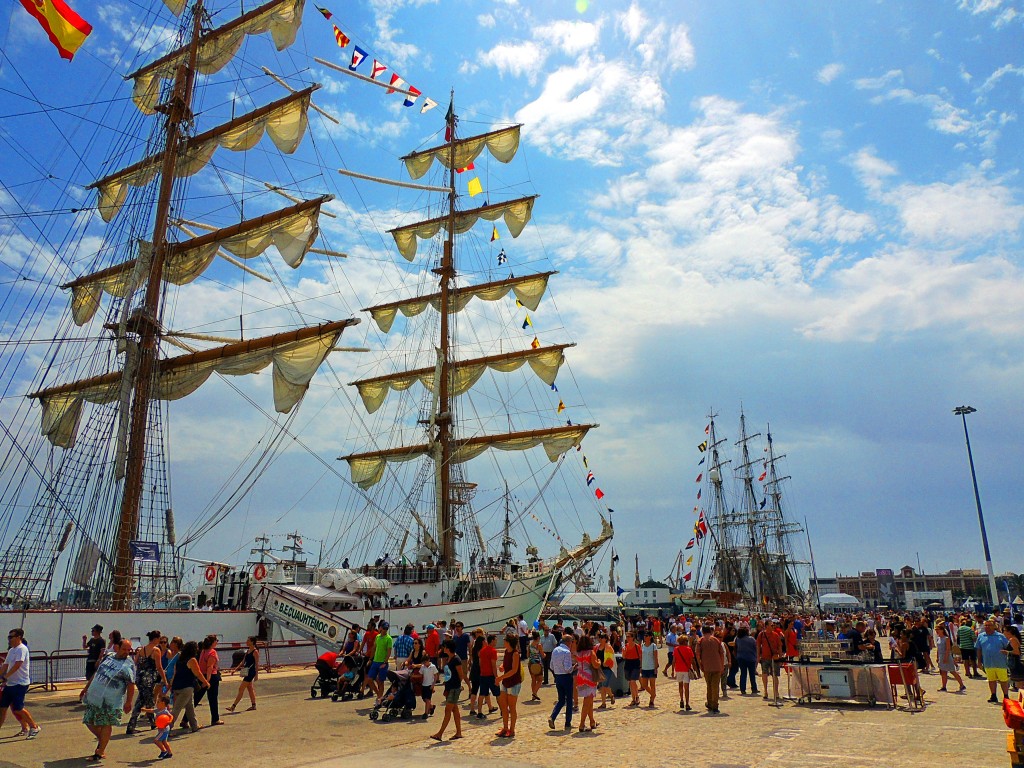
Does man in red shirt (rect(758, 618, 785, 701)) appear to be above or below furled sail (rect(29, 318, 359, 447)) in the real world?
below

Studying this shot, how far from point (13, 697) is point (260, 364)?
1824 centimetres

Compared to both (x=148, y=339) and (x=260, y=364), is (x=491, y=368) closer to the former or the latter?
(x=260, y=364)

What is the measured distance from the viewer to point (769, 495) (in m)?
86.6

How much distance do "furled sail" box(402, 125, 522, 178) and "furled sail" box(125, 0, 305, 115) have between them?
15.9 metres

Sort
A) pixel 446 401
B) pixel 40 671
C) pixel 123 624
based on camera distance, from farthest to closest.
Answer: pixel 446 401 → pixel 123 624 → pixel 40 671

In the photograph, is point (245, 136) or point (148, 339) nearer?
point (148, 339)

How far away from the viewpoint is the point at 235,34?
99.3 ft

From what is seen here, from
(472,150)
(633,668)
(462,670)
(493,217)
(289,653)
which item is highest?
(472,150)

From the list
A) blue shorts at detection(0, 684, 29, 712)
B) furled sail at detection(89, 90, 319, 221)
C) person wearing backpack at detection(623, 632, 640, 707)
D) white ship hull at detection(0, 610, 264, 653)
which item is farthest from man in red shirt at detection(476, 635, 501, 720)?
furled sail at detection(89, 90, 319, 221)

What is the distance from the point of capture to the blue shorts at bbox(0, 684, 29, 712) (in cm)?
894

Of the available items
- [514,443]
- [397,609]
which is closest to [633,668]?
[397,609]

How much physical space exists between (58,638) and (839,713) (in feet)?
54.7

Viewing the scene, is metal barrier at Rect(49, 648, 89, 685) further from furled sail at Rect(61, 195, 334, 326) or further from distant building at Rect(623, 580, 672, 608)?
distant building at Rect(623, 580, 672, 608)

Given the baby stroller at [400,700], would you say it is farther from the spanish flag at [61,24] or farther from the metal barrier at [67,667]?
the spanish flag at [61,24]
